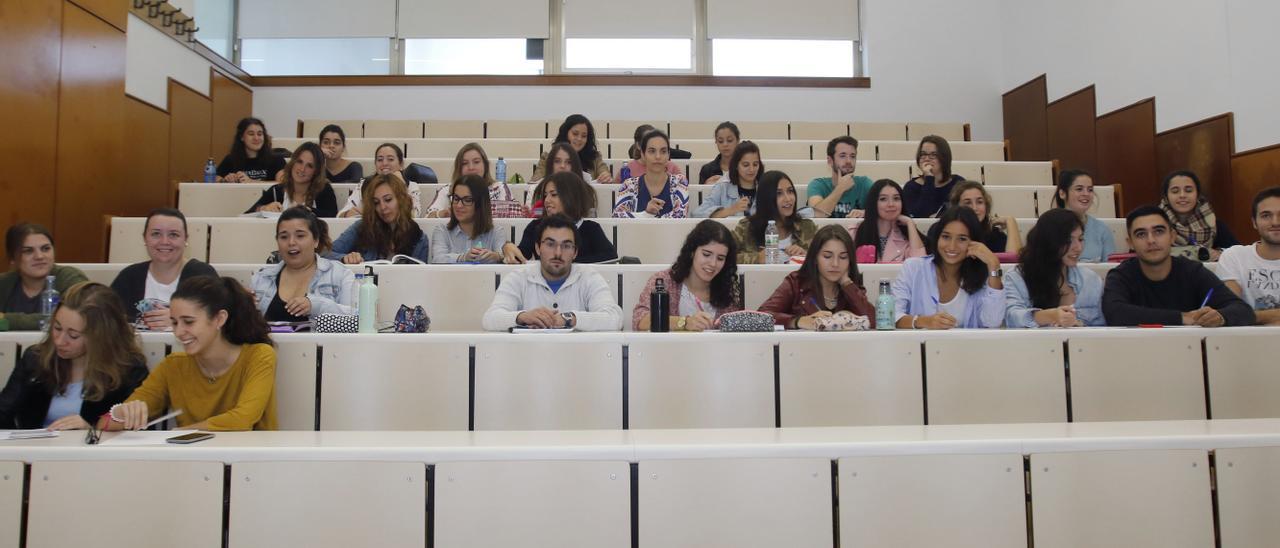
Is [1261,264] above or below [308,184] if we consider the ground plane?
below

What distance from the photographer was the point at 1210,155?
477 centimetres

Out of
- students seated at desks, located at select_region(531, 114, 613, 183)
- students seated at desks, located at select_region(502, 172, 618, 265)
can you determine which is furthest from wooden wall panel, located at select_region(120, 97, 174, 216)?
students seated at desks, located at select_region(502, 172, 618, 265)

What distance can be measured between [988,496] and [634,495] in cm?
67

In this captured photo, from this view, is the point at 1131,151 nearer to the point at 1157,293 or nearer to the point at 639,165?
the point at 1157,293

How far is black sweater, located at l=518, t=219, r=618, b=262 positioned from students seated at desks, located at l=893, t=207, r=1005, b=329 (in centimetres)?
119

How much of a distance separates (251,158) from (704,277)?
3565 millimetres

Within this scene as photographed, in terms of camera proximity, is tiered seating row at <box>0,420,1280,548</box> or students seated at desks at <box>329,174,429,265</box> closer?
tiered seating row at <box>0,420,1280,548</box>

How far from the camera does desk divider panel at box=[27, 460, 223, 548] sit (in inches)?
64.4

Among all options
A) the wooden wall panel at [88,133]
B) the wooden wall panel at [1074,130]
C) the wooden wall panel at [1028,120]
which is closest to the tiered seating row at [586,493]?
the wooden wall panel at [88,133]

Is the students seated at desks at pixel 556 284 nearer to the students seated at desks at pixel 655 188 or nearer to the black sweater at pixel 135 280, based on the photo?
the black sweater at pixel 135 280

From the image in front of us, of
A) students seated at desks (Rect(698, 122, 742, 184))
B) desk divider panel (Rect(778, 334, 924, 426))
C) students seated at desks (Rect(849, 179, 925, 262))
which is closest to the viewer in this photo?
desk divider panel (Rect(778, 334, 924, 426))

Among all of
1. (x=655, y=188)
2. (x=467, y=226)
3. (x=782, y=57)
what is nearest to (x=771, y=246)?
(x=655, y=188)

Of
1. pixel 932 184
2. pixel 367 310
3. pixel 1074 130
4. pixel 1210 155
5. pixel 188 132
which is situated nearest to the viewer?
pixel 367 310

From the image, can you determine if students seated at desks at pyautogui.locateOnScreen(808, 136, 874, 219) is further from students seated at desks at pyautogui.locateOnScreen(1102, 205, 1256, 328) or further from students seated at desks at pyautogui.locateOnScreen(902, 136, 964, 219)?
students seated at desks at pyautogui.locateOnScreen(1102, 205, 1256, 328)
